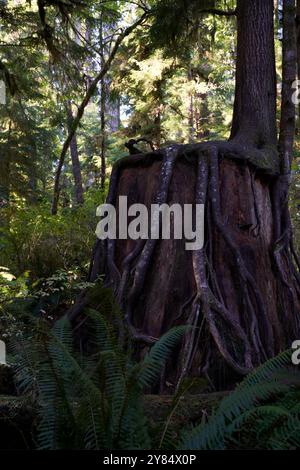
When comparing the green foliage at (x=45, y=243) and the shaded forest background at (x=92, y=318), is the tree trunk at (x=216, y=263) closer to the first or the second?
the shaded forest background at (x=92, y=318)

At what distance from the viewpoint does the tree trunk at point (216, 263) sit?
4355 mm

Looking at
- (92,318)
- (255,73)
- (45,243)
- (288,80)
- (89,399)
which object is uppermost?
(288,80)

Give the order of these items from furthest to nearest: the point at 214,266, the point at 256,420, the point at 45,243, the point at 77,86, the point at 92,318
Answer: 1. the point at 77,86
2. the point at 45,243
3. the point at 214,266
4. the point at 92,318
5. the point at 256,420

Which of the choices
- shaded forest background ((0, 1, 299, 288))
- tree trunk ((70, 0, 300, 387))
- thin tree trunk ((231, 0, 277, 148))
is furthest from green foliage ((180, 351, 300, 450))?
thin tree trunk ((231, 0, 277, 148))

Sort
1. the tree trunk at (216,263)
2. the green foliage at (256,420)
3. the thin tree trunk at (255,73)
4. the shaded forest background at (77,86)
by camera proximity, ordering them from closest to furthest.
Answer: the green foliage at (256,420) < the tree trunk at (216,263) < the thin tree trunk at (255,73) < the shaded forest background at (77,86)

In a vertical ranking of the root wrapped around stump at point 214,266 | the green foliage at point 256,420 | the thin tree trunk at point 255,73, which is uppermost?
the thin tree trunk at point 255,73

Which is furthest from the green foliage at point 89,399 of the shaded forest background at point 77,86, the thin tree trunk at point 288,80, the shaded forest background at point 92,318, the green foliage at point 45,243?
the thin tree trunk at point 288,80

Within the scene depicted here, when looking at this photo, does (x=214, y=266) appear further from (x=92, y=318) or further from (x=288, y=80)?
(x=288, y=80)

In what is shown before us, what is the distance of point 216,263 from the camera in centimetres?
477

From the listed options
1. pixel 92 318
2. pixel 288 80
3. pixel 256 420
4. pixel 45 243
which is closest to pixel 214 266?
pixel 92 318

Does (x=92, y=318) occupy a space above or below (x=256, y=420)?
above

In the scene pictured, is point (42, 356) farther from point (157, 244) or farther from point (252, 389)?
point (157, 244)

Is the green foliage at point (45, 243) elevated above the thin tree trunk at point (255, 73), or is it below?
below
